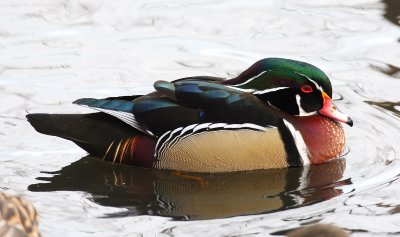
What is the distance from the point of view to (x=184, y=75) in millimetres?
9773

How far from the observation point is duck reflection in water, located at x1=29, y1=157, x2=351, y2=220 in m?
7.80

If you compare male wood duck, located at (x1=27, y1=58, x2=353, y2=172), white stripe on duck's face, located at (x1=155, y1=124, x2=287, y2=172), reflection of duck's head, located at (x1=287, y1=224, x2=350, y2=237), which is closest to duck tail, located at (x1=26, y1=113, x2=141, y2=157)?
male wood duck, located at (x1=27, y1=58, x2=353, y2=172)

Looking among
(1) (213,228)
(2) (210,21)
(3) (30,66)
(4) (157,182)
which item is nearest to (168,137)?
(4) (157,182)

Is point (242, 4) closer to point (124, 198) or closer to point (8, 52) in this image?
point (8, 52)

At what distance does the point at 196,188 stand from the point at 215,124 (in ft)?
1.53

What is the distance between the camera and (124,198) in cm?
795

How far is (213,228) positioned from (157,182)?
40.4 inches

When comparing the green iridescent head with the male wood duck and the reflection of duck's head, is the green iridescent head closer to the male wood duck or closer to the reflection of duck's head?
the male wood duck

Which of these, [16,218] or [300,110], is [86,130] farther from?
[16,218]

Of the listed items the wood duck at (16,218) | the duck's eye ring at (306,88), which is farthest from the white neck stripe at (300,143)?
the wood duck at (16,218)

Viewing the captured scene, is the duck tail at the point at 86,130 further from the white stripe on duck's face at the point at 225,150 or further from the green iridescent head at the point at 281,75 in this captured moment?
the green iridescent head at the point at 281,75

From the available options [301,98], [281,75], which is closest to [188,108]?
[281,75]

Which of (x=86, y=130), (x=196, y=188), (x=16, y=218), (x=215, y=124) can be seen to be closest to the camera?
(x=16, y=218)

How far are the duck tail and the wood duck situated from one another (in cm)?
241
